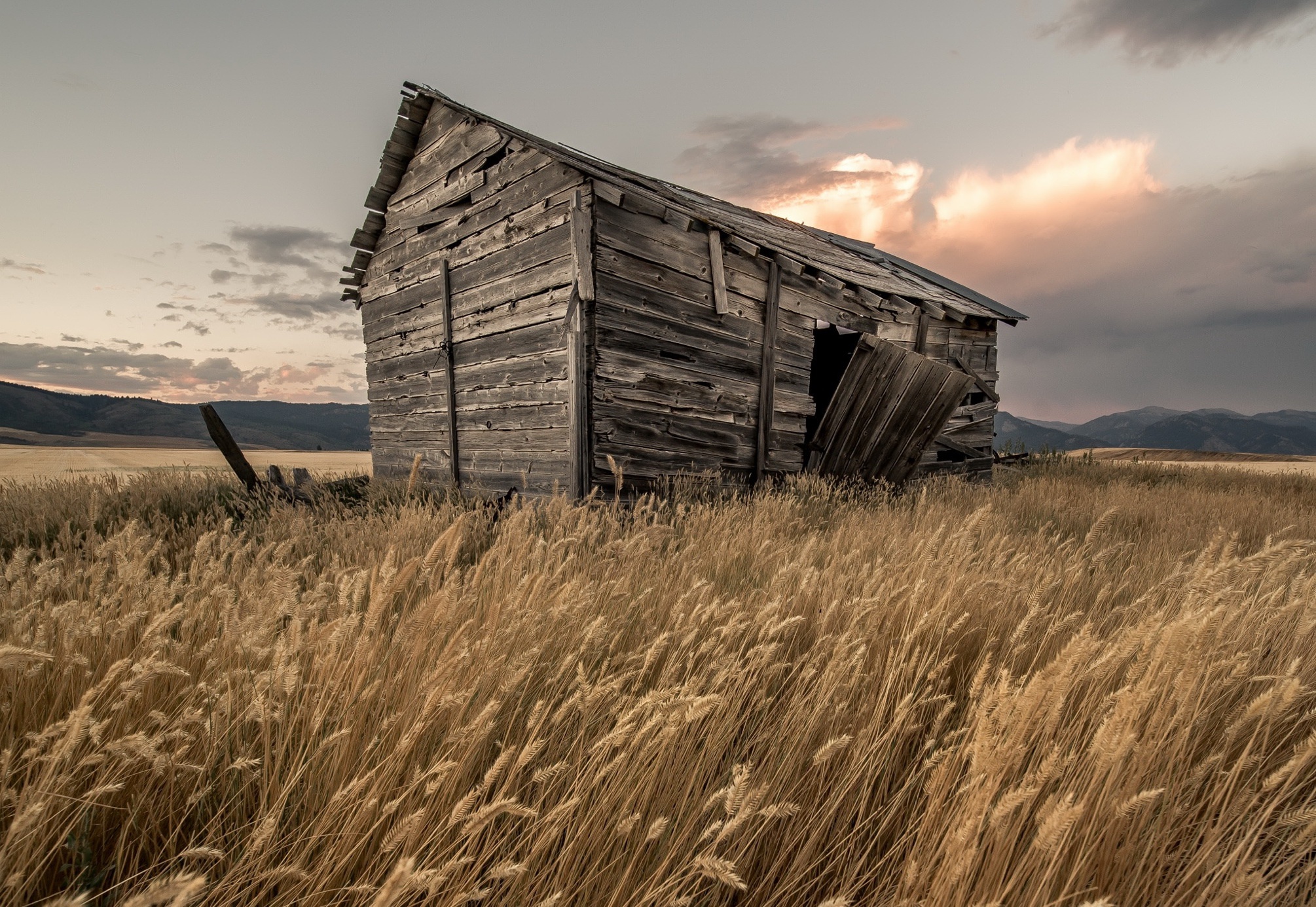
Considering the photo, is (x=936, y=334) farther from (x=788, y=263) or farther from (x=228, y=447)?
(x=228, y=447)

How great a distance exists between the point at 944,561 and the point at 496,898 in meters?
2.99

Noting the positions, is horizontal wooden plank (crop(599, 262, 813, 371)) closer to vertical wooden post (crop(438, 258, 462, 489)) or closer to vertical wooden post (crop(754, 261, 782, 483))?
vertical wooden post (crop(754, 261, 782, 483))

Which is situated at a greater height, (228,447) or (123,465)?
(228,447)

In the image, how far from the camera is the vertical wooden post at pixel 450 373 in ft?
30.4

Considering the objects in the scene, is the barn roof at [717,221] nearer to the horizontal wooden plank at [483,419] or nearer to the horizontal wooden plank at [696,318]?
the horizontal wooden plank at [696,318]

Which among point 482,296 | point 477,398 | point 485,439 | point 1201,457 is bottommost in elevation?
point 1201,457

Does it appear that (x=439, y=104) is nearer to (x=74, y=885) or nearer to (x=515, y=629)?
(x=515, y=629)

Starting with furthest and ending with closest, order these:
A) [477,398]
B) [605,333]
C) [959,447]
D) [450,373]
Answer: [959,447], [450,373], [477,398], [605,333]

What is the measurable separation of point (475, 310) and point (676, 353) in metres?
3.06

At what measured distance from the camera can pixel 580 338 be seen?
6.92 metres

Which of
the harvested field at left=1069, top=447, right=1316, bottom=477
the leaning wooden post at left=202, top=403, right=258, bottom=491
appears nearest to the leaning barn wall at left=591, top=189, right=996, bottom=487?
the leaning wooden post at left=202, top=403, right=258, bottom=491

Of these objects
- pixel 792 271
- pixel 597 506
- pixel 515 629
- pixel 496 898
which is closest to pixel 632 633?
pixel 515 629

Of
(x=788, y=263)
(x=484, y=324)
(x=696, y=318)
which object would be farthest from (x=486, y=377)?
(x=788, y=263)

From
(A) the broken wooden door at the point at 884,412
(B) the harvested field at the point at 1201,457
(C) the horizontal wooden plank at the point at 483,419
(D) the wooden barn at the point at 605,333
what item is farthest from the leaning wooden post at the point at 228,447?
(B) the harvested field at the point at 1201,457
